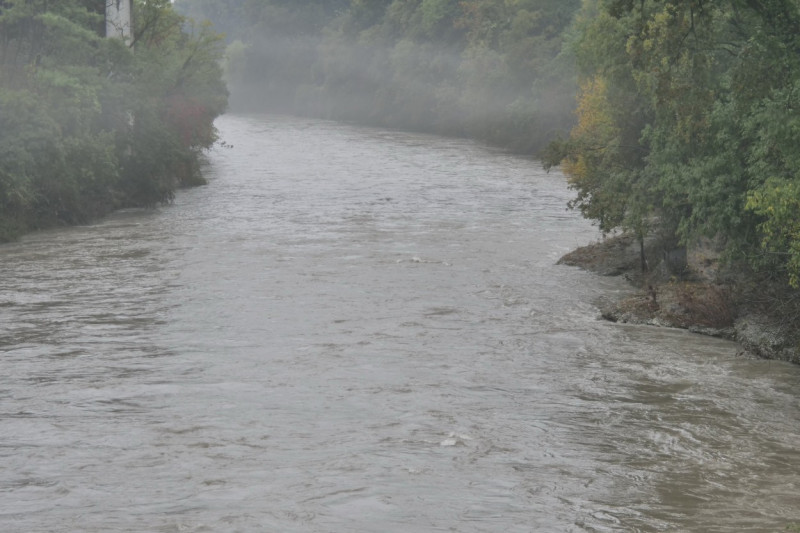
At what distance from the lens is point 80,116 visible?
3406cm

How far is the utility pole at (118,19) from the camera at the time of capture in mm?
41681

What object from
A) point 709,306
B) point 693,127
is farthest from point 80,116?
point 709,306

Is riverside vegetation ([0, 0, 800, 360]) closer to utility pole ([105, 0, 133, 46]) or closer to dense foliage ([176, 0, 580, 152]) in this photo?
dense foliage ([176, 0, 580, 152])

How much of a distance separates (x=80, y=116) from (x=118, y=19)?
363 inches

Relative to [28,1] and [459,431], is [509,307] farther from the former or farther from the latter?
[28,1]

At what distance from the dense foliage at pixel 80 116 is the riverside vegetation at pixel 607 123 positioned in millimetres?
70

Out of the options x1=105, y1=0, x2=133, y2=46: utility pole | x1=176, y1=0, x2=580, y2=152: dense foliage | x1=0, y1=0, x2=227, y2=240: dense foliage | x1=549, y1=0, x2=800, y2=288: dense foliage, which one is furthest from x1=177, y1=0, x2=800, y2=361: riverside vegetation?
x1=176, y1=0, x2=580, y2=152: dense foliage

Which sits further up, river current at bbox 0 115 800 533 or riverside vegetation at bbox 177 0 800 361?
riverside vegetation at bbox 177 0 800 361

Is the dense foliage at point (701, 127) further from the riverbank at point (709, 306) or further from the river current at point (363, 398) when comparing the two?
the river current at point (363, 398)

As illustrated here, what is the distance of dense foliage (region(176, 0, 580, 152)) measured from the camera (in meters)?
67.6

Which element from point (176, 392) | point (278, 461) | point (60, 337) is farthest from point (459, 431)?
point (60, 337)

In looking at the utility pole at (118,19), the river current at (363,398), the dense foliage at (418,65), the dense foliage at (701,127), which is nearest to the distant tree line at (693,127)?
the dense foliage at (701,127)

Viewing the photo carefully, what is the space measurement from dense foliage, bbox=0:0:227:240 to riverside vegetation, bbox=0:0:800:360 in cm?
7

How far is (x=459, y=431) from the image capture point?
564 inches
